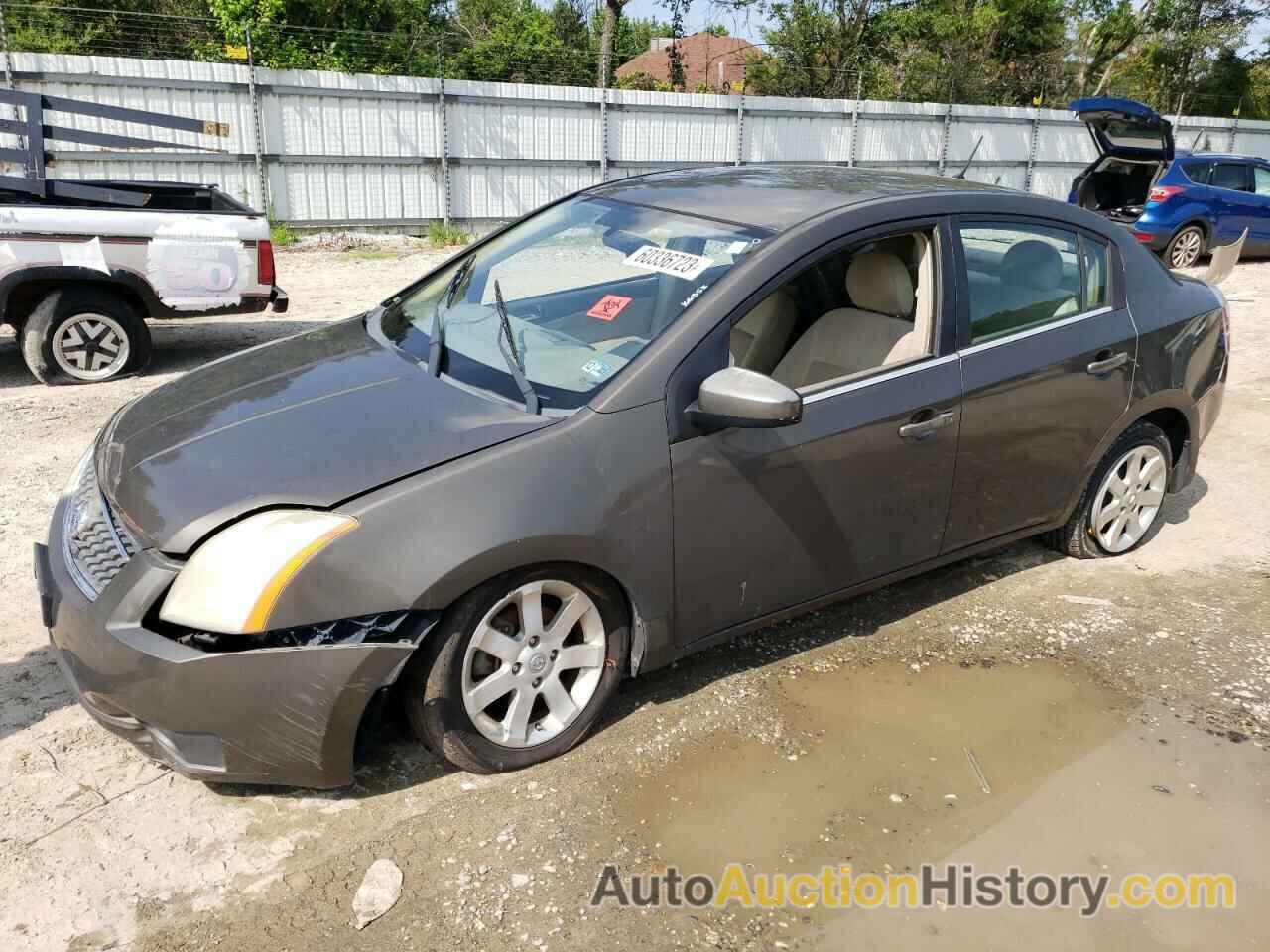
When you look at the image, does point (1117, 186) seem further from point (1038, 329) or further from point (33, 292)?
point (33, 292)

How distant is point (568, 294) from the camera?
3.82m

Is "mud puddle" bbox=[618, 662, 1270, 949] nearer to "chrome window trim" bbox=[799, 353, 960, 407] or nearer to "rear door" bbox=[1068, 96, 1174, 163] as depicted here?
"chrome window trim" bbox=[799, 353, 960, 407]

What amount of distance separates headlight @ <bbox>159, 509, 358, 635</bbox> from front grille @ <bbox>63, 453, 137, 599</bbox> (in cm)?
30

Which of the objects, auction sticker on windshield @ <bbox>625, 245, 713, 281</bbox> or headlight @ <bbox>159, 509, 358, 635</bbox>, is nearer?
headlight @ <bbox>159, 509, 358, 635</bbox>

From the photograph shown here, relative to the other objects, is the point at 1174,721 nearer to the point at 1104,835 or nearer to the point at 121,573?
the point at 1104,835

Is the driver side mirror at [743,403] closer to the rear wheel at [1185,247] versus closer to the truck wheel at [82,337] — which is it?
the truck wheel at [82,337]

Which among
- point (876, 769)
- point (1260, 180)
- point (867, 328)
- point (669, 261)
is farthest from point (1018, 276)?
point (1260, 180)

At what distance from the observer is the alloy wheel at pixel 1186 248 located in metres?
13.6

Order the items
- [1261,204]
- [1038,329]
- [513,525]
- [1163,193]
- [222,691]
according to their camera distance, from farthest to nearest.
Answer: [1261,204] → [1163,193] → [1038,329] → [513,525] → [222,691]

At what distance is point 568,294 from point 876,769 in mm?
1906

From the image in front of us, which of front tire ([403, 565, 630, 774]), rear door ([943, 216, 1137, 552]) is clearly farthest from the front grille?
rear door ([943, 216, 1137, 552])

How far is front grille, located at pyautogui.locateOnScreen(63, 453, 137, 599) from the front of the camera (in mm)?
2900

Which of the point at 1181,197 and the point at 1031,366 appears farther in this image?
the point at 1181,197

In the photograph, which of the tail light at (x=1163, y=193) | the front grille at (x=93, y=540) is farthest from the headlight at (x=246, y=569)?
the tail light at (x=1163, y=193)
